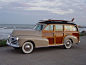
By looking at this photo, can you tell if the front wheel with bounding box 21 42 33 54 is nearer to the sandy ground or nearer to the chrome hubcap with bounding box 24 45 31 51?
the chrome hubcap with bounding box 24 45 31 51

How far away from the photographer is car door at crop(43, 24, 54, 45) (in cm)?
840

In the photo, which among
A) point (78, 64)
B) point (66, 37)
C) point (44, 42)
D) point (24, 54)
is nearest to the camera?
point (78, 64)

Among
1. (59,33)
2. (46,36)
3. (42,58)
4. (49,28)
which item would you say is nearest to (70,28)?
(59,33)

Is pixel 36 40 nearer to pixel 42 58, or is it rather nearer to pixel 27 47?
pixel 27 47

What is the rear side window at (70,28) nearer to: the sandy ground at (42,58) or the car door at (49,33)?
the car door at (49,33)

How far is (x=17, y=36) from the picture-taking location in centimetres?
758

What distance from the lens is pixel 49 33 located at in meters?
8.54

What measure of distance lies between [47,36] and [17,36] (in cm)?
195

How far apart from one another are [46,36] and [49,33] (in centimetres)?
31

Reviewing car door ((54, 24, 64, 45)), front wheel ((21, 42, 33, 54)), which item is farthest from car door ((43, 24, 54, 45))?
front wheel ((21, 42, 33, 54))

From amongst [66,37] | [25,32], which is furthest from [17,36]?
[66,37]

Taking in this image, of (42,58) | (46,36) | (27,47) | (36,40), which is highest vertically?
(46,36)

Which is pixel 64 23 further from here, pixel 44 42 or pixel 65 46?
pixel 44 42

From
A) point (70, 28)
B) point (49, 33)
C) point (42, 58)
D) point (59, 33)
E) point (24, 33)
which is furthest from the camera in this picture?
point (70, 28)
